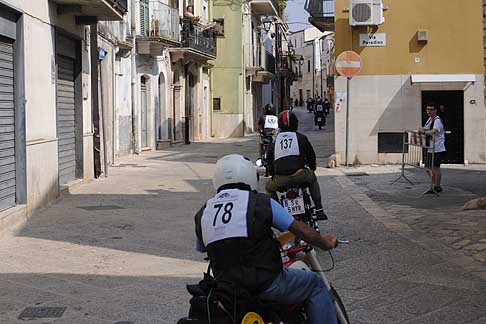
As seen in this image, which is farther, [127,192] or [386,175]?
[386,175]

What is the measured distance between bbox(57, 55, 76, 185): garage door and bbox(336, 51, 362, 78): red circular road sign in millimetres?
6427

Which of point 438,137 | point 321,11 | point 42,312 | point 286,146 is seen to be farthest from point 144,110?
point 42,312

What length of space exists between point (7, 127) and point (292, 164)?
4415 mm

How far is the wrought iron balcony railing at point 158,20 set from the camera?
27.5 meters

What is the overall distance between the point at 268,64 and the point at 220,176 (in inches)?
2028

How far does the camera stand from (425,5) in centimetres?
1944

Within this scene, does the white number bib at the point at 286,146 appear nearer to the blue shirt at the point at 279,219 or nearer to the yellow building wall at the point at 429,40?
the blue shirt at the point at 279,219

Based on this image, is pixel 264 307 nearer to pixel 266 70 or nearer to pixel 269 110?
pixel 269 110

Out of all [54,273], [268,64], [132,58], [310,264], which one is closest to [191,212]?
[54,273]

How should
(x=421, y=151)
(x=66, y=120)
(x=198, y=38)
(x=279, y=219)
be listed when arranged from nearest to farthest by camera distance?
(x=279, y=219), (x=66, y=120), (x=421, y=151), (x=198, y=38)

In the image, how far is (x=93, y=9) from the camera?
49.6 ft

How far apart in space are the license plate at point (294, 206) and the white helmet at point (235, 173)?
4.25 meters

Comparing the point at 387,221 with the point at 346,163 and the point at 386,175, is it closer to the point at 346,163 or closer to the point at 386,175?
the point at 386,175

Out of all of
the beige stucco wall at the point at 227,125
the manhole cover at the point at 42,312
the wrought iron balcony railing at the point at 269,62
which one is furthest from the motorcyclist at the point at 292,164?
the wrought iron balcony railing at the point at 269,62
